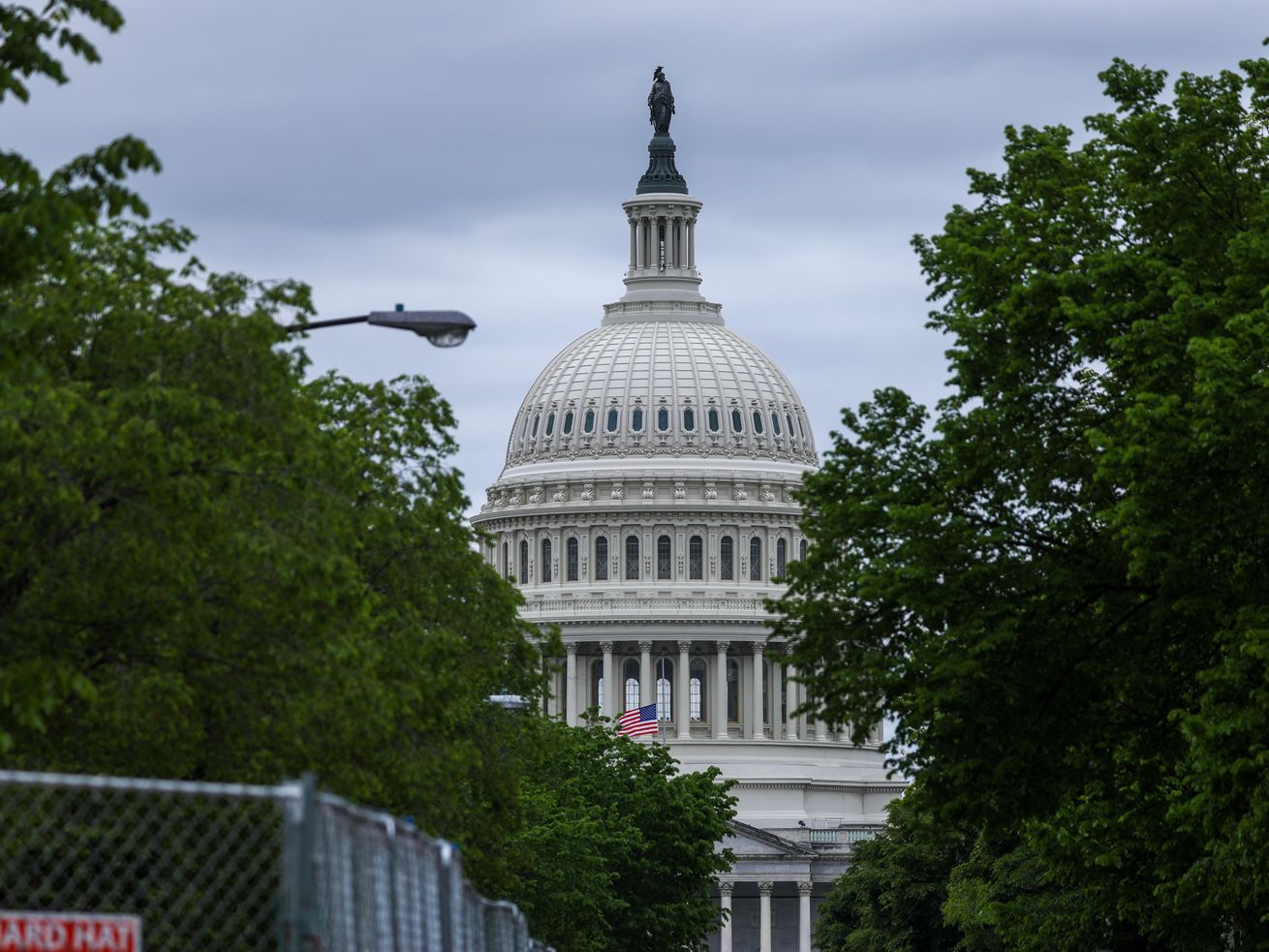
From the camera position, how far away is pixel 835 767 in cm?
19875

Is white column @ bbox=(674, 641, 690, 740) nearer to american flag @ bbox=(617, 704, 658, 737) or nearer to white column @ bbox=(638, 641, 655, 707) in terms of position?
white column @ bbox=(638, 641, 655, 707)

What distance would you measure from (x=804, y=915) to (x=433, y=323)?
515 ft

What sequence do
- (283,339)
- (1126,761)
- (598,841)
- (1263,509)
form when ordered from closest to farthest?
(283,339), (1263,509), (1126,761), (598,841)

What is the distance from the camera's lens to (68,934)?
14.5 m

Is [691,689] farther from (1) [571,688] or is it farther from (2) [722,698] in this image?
(1) [571,688]

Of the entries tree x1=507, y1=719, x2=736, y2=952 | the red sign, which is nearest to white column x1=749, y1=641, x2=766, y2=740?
tree x1=507, y1=719, x2=736, y2=952

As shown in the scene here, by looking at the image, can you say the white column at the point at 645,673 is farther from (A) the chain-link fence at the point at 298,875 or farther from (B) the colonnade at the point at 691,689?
(A) the chain-link fence at the point at 298,875

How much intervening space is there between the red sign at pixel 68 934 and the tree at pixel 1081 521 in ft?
87.5

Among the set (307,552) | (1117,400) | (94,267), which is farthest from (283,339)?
(1117,400)

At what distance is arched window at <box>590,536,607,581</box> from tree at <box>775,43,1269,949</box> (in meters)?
151

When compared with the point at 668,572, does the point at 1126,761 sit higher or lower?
lower

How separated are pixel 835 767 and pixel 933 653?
514 ft

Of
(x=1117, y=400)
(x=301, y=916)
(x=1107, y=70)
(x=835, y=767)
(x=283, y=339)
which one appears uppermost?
(x=835, y=767)

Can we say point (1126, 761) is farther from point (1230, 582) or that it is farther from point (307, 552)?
point (307, 552)
